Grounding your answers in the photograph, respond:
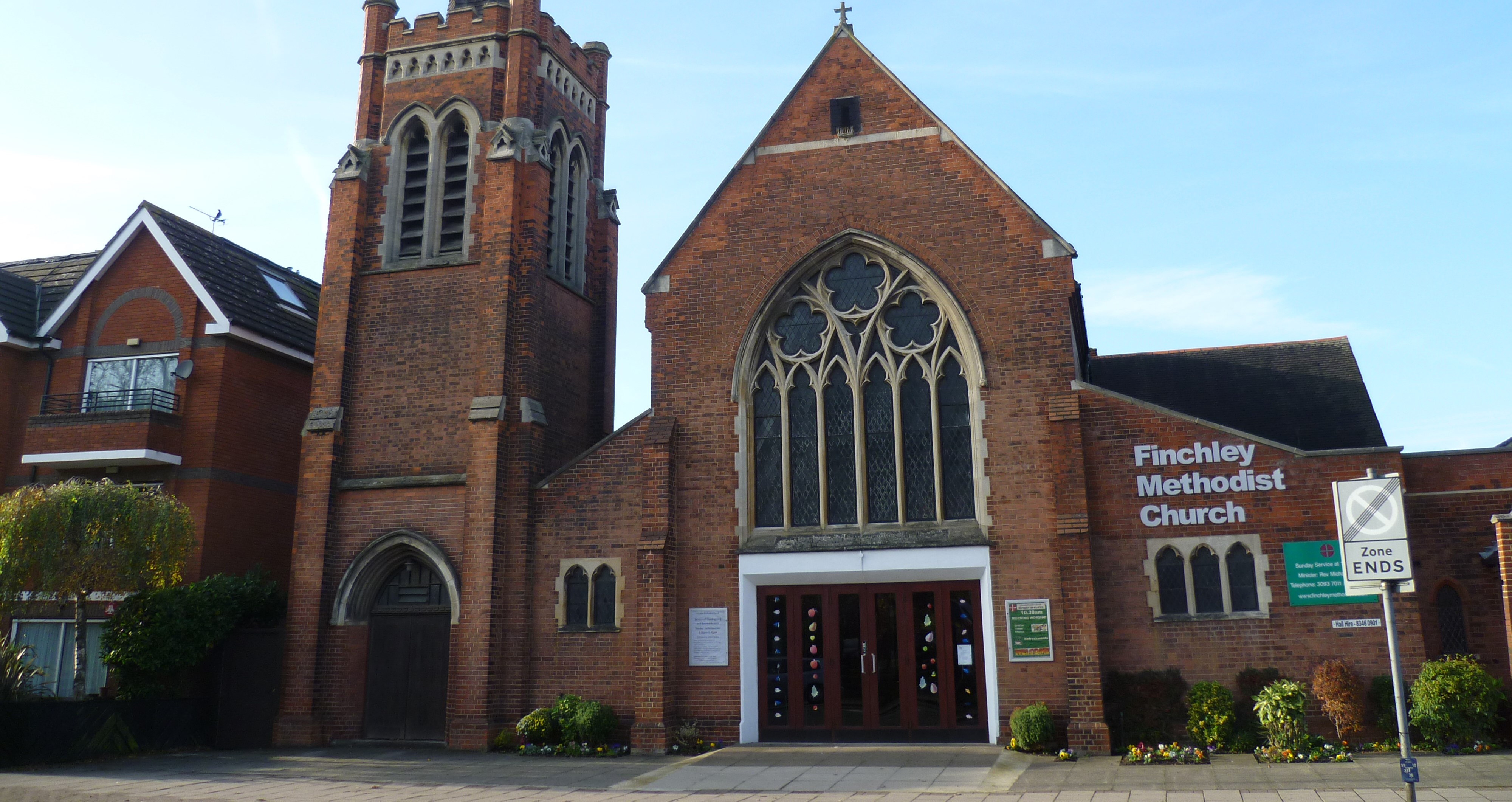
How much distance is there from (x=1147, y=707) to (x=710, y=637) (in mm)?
6764

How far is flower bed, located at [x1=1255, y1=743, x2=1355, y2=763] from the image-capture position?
47.0 feet

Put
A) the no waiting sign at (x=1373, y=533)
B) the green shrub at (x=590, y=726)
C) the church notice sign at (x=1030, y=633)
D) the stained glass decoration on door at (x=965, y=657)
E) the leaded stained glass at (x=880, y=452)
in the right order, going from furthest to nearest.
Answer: the leaded stained glass at (x=880, y=452) → the green shrub at (x=590, y=726) → the stained glass decoration on door at (x=965, y=657) → the church notice sign at (x=1030, y=633) → the no waiting sign at (x=1373, y=533)

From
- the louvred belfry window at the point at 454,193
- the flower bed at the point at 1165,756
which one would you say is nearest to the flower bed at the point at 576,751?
the flower bed at the point at 1165,756

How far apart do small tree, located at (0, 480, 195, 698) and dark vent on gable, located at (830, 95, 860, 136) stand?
43.0 feet

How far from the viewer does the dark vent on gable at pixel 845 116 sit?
19.2 meters

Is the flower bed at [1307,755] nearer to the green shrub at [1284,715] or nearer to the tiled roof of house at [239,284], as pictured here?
the green shrub at [1284,715]

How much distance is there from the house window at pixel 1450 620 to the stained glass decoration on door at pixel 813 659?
30.0 feet

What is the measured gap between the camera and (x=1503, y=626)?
15.8 meters

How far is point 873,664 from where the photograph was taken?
17516 millimetres

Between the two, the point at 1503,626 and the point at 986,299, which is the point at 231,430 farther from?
the point at 1503,626

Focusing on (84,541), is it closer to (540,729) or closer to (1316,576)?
(540,729)

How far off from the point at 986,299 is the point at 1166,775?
25.4ft

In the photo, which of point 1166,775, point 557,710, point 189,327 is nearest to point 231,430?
point 189,327

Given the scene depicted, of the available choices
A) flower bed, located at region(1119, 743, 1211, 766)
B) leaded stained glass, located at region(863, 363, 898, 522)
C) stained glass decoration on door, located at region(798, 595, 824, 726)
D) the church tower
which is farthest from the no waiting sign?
the church tower
